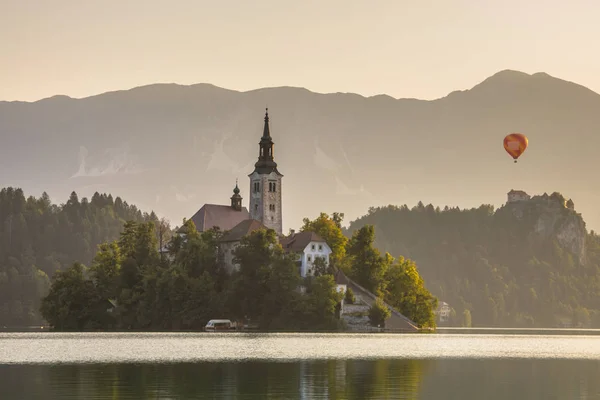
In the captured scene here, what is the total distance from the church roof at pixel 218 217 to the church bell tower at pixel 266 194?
2.47 meters

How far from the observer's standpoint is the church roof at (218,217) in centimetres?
18675

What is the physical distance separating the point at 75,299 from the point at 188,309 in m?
15.3

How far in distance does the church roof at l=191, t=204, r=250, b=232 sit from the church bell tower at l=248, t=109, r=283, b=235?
2.47 meters

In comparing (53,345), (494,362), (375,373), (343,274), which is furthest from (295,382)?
(343,274)

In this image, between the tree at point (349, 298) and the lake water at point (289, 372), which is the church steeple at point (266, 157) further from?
the lake water at point (289, 372)

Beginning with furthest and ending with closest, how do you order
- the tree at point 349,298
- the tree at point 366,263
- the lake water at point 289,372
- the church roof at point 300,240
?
the church roof at point 300,240 → the tree at point 366,263 → the tree at point 349,298 → the lake water at point 289,372

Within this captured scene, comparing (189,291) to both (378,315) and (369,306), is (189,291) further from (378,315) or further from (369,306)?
(378,315)

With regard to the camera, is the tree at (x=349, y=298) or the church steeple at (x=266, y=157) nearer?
the tree at (x=349, y=298)

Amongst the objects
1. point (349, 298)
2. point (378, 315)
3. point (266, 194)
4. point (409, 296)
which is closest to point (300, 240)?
point (349, 298)

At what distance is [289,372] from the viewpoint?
64.1m

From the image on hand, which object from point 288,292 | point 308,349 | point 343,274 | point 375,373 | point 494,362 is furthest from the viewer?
point 343,274

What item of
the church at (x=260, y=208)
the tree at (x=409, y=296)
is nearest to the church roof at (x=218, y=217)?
the church at (x=260, y=208)

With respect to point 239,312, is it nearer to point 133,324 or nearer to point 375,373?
point 133,324

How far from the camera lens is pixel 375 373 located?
6319 centimetres
